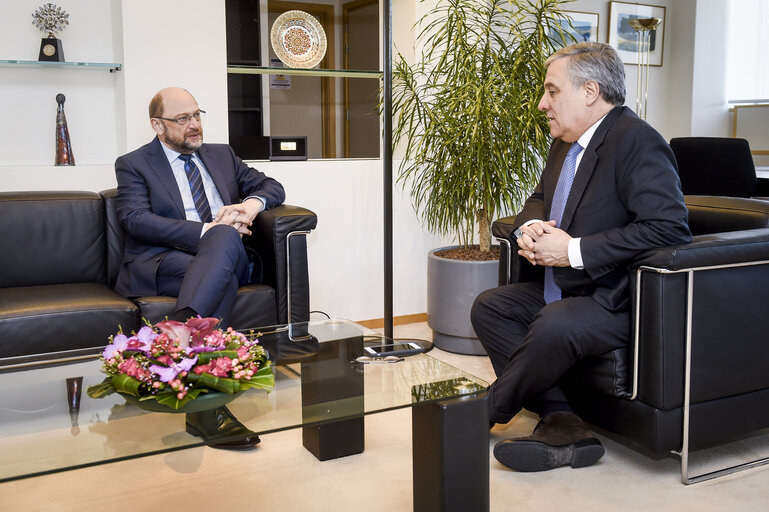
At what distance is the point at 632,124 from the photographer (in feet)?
Result: 8.24

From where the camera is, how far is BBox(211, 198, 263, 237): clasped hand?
3188mm

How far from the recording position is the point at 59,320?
275 cm

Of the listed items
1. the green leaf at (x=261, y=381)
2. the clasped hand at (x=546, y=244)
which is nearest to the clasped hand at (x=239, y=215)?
the clasped hand at (x=546, y=244)

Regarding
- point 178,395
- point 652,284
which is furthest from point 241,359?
point 652,284

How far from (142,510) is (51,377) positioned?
446mm

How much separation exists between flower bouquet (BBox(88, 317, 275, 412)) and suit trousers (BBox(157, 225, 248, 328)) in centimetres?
103

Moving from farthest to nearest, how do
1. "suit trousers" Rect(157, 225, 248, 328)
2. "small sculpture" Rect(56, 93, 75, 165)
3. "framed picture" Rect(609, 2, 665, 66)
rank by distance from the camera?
"framed picture" Rect(609, 2, 665, 66) < "small sculpture" Rect(56, 93, 75, 165) < "suit trousers" Rect(157, 225, 248, 328)

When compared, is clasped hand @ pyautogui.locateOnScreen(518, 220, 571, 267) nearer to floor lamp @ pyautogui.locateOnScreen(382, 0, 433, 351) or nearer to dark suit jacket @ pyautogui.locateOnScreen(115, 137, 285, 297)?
floor lamp @ pyautogui.locateOnScreen(382, 0, 433, 351)

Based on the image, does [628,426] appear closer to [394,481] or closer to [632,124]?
[394,481]

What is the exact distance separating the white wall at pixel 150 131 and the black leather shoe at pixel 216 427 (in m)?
2.33

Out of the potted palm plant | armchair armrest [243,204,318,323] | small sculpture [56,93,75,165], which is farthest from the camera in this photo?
small sculpture [56,93,75,165]

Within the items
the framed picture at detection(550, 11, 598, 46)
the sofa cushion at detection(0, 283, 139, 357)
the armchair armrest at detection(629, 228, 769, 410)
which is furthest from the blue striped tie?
the framed picture at detection(550, 11, 598, 46)

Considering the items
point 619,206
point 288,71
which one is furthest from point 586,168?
point 288,71

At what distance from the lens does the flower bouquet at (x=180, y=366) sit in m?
1.70
